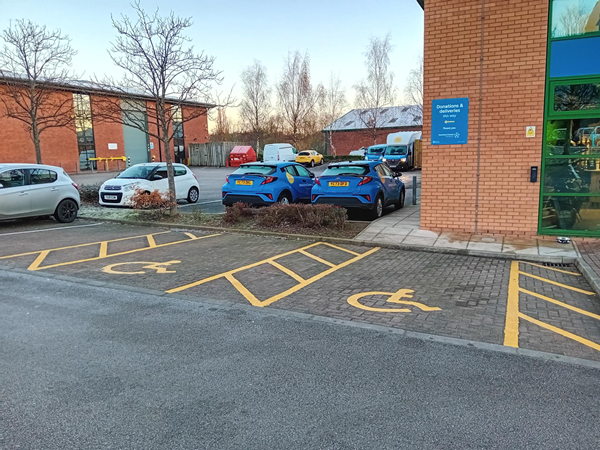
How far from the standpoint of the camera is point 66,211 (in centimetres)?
1245

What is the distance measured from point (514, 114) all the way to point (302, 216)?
196 inches

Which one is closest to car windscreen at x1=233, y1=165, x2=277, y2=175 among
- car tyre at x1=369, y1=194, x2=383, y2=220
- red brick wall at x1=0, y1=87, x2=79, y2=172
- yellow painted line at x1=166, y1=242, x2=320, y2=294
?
car tyre at x1=369, y1=194, x2=383, y2=220

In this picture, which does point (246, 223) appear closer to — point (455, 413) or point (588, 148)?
point (588, 148)

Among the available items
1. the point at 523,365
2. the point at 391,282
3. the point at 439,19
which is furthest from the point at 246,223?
the point at 523,365

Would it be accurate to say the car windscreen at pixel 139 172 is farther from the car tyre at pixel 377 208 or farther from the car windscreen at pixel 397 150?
the car windscreen at pixel 397 150

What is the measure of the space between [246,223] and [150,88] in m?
4.80

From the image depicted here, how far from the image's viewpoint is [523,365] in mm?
3957

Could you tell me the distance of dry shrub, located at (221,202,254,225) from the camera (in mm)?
11414

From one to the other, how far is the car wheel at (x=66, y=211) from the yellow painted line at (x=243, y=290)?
24.6 feet

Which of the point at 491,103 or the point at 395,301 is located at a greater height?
the point at 491,103

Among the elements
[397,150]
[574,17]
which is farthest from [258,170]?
[397,150]

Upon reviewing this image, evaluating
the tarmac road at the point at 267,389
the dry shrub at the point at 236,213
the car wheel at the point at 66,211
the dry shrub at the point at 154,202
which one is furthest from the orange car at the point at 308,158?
the tarmac road at the point at 267,389

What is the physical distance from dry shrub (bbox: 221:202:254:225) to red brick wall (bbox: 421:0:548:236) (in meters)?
4.56

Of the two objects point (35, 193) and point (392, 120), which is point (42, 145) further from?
point (392, 120)
